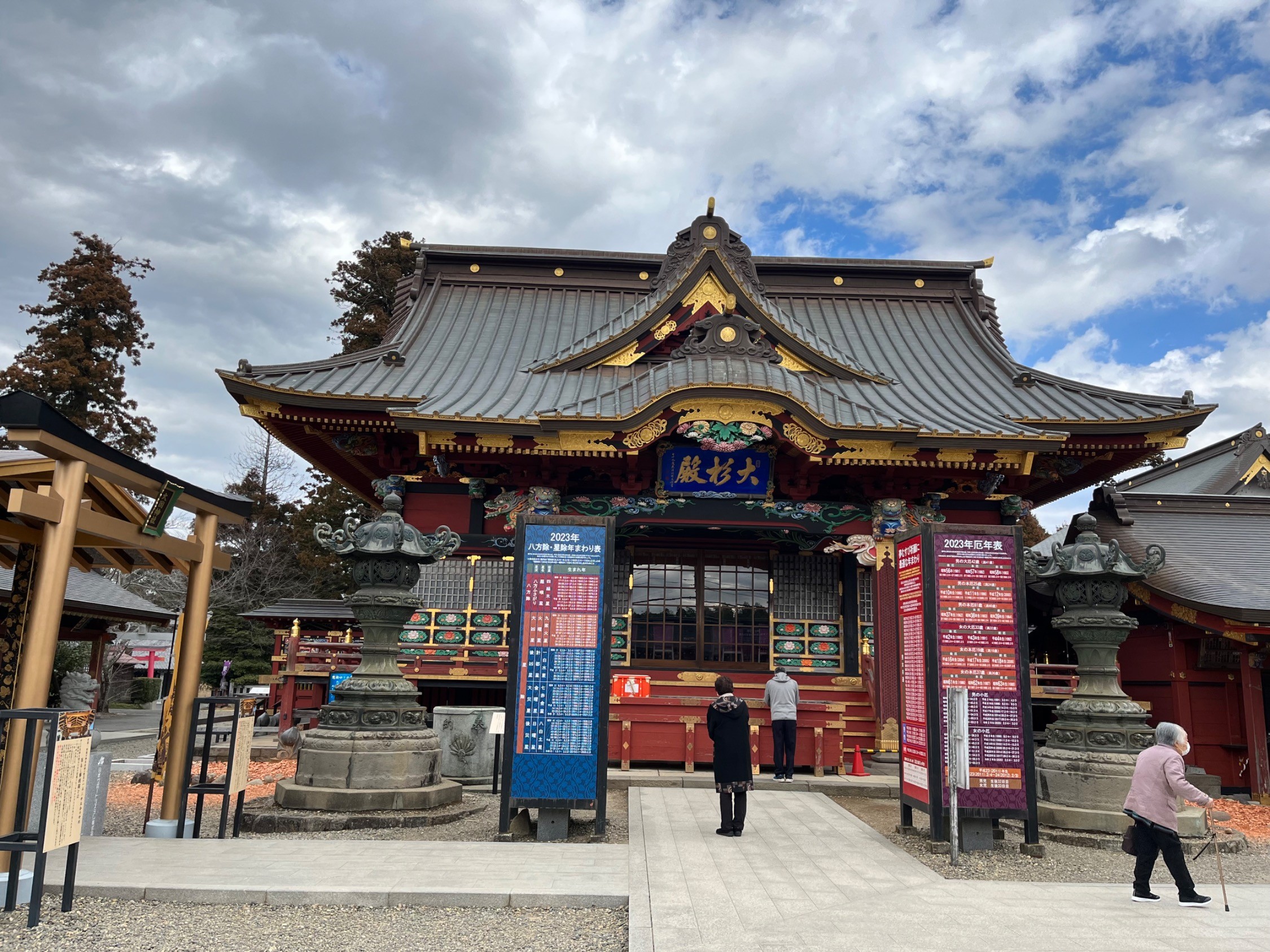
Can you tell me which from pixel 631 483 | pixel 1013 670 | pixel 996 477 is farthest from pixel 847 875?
pixel 996 477

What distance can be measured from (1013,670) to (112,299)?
30.6m

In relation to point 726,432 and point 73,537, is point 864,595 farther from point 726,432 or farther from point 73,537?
point 73,537

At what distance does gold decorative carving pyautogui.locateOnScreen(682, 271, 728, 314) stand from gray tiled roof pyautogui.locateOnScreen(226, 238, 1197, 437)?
0.78 m

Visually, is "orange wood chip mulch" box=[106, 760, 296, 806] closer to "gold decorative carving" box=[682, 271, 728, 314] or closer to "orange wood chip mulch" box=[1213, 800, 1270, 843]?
"gold decorative carving" box=[682, 271, 728, 314]

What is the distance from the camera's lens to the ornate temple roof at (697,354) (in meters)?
13.9

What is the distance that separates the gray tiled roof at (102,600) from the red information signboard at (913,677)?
16.7m

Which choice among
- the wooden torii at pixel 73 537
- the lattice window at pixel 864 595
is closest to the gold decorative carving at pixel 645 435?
the lattice window at pixel 864 595

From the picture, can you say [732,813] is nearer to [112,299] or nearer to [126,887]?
[126,887]

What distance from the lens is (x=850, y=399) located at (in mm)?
14852

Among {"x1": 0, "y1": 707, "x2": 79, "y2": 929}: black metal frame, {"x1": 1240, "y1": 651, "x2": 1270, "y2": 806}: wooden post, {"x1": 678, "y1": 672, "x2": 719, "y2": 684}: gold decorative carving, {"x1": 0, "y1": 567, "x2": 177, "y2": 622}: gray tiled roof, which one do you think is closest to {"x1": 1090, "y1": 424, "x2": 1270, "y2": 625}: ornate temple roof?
{"x1": 1240, "y1": 651, "x2": 1270, "y2": 806}: wooden post

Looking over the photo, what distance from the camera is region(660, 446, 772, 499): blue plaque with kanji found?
14586 millimetres

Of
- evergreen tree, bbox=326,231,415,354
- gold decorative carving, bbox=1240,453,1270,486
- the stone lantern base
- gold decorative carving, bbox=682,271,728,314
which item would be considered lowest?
the stone lantern base

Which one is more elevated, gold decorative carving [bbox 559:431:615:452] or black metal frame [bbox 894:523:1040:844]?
gold decorative carving [bbox 559:431:615:452]

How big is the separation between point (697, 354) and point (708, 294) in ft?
5.91
